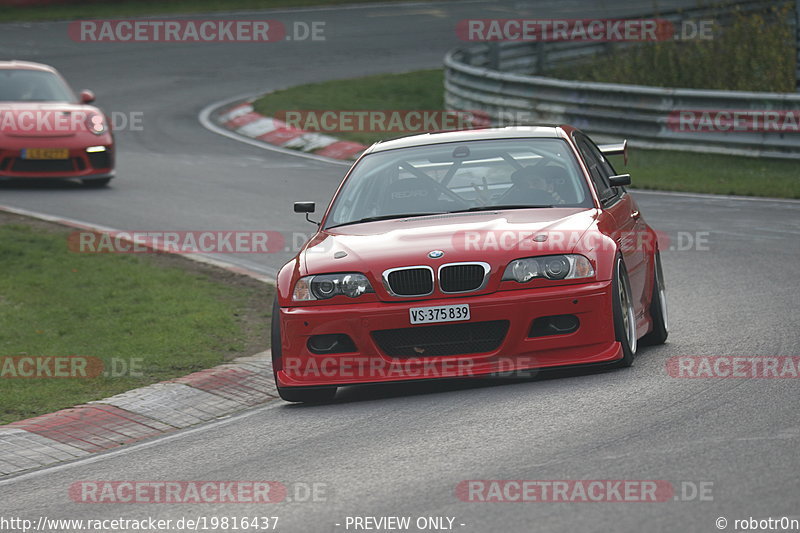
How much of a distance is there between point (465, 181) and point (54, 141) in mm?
9822

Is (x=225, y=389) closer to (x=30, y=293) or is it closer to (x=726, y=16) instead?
(x=30, y=293)

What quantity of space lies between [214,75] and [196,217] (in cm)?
1534

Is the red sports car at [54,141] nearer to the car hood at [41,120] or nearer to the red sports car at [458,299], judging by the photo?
the car hood at [41,120]

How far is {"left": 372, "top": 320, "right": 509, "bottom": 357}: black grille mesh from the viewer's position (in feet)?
24.1

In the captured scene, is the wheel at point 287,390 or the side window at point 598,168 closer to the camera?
the wheel at point 287,390

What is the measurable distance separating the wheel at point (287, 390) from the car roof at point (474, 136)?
1767mm

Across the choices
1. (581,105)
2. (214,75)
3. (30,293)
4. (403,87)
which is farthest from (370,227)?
(214,75)

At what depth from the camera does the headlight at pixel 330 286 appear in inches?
294

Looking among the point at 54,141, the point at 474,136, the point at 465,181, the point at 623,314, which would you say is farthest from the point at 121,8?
the point at 623,314

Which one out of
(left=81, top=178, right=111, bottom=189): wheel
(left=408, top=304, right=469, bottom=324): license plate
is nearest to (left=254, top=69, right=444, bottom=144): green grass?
(left=81, top=178, right=111, bottom=189): wheel

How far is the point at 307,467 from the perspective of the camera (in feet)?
20.4

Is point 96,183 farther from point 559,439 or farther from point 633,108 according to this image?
point 559,439

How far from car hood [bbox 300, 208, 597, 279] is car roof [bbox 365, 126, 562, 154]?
821mm

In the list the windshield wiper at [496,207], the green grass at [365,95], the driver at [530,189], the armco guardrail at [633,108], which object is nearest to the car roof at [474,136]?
the driver at [530,189]
